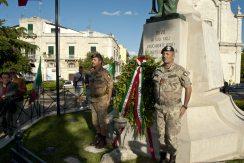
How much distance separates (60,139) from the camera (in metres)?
8.70

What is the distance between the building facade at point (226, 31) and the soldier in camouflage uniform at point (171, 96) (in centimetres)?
4622

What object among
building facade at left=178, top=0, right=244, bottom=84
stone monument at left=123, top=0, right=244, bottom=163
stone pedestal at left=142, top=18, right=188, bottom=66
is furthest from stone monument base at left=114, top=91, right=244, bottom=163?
building facade at left=178, top=0, right=244, bottom=84

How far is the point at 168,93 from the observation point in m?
5.77

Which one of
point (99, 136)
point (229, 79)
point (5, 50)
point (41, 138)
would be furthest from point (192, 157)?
point (229, 79)

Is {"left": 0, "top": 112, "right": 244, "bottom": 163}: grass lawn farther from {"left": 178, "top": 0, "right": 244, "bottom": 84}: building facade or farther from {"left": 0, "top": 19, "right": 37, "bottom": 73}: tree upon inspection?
{"left": 178, "top": 0, "right": 244, "bottom": 84}: building facade

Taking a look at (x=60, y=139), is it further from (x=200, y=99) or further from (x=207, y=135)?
(x=207, y=135)

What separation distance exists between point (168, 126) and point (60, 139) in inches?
154

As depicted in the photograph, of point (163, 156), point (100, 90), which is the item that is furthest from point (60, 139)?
point (163, 156)

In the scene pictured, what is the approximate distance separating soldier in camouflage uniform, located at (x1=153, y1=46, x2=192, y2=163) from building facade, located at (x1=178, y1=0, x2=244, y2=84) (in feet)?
152

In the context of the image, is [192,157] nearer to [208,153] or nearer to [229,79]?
[208,153]

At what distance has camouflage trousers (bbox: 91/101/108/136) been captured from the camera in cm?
753

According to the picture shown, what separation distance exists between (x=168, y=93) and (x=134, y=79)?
1.24 m

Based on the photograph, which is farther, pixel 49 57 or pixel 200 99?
pixel 49 57

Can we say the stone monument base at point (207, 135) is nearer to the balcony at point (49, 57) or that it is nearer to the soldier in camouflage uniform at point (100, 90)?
the soldier in camouflage uniform at point (100, 90)
